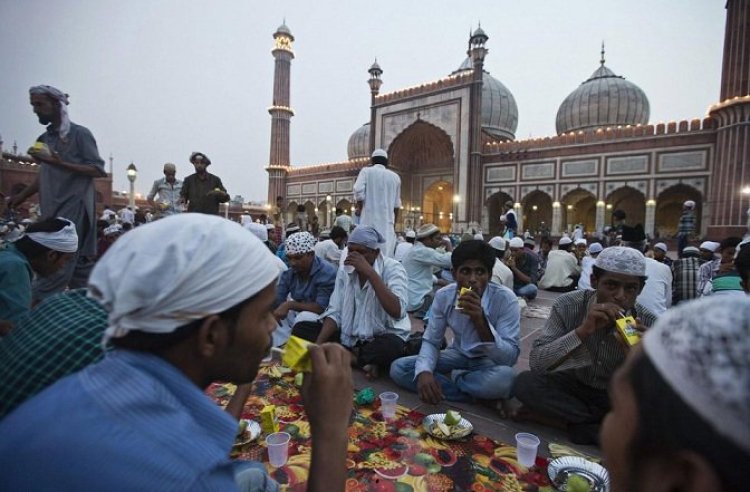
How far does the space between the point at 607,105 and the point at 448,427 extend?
21.7 metres

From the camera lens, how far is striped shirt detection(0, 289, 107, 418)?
0.92 meters

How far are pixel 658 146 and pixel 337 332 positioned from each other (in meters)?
16.9

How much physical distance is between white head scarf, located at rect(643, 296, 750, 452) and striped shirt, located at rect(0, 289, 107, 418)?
1.19 meters

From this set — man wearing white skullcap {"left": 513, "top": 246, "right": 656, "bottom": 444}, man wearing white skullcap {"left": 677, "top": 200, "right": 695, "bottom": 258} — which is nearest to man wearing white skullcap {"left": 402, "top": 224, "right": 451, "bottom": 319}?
man wearing white skullcap {"left": 513, "top": 246, "right": 656, "bottom": 444}

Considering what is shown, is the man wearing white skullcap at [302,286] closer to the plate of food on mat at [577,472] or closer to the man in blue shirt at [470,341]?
the man in blue shirt at [470,341]

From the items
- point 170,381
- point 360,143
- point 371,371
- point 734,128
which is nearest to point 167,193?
point 371,371

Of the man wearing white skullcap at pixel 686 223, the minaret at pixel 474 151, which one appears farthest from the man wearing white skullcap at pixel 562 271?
the minaret at pixel 474 151

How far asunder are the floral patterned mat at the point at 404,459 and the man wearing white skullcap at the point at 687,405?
1.16 meters

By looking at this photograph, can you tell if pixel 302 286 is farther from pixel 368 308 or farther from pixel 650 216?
pixel 650 216

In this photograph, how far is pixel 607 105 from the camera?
19.2m

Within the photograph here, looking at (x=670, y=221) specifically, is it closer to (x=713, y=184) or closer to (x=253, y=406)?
(x=713, y=184)

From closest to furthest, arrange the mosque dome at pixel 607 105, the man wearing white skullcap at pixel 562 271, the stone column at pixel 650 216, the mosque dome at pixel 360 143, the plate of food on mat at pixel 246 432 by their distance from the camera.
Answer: the plate of food on mat at pixel 246 432 → the man wearing white skullcap at pixel 562 271 → the stone column at pixel 650 216 → the mosque dome at pixel 607 105 → the mosque dome at pixel 360 143

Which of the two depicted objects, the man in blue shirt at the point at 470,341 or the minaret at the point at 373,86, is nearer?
the man in blue shirt at the point at 470,341

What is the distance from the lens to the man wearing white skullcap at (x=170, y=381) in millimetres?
565
